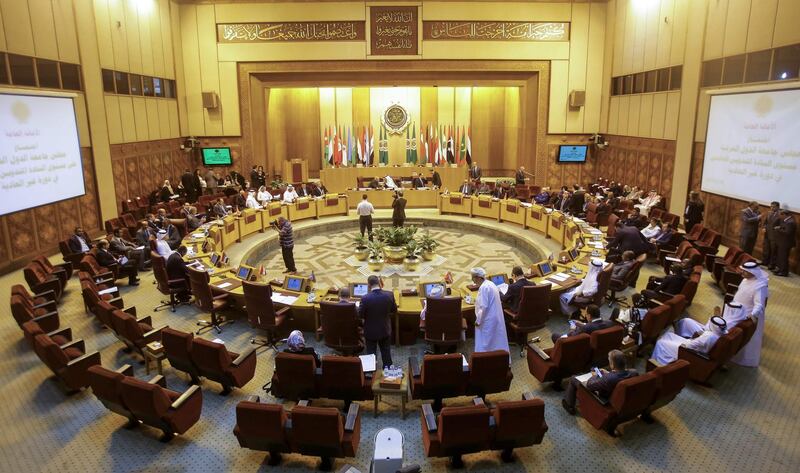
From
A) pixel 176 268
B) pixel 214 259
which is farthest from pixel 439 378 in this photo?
pixel 214 259

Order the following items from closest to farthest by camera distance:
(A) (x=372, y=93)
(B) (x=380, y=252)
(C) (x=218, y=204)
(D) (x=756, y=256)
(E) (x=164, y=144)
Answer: (D) (x=756, y=256), (B) (x=380, y=252), (C) (x=218, y=204), (E) (x=164, y=144), (A) (x=372, y=93)

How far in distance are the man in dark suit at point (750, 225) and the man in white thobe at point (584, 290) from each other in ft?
16.9

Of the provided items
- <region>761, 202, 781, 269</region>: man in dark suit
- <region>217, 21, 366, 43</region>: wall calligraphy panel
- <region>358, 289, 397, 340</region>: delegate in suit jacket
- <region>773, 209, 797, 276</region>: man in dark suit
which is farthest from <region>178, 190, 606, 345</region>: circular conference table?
<region>217, 21, 366, 43</region>: wall calligraphy panel

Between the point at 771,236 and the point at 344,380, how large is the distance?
30.8 ft

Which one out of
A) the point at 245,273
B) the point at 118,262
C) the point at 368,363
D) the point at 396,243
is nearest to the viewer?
the point at 368,363

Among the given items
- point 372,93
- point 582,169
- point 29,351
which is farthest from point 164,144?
point 582,169

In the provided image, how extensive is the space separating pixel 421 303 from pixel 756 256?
8511mm

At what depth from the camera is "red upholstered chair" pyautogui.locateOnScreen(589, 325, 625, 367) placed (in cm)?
592

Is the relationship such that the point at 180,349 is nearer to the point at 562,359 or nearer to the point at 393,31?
the point at 562,359

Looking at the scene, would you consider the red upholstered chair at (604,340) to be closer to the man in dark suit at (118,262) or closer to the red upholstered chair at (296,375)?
the red upholstered chair at (296,375)

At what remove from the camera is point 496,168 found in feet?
85.1

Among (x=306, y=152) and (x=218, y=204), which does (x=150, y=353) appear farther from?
(x=306, y=152)

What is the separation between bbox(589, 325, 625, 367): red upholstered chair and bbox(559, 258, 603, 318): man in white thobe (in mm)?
1769

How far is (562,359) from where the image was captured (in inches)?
229
